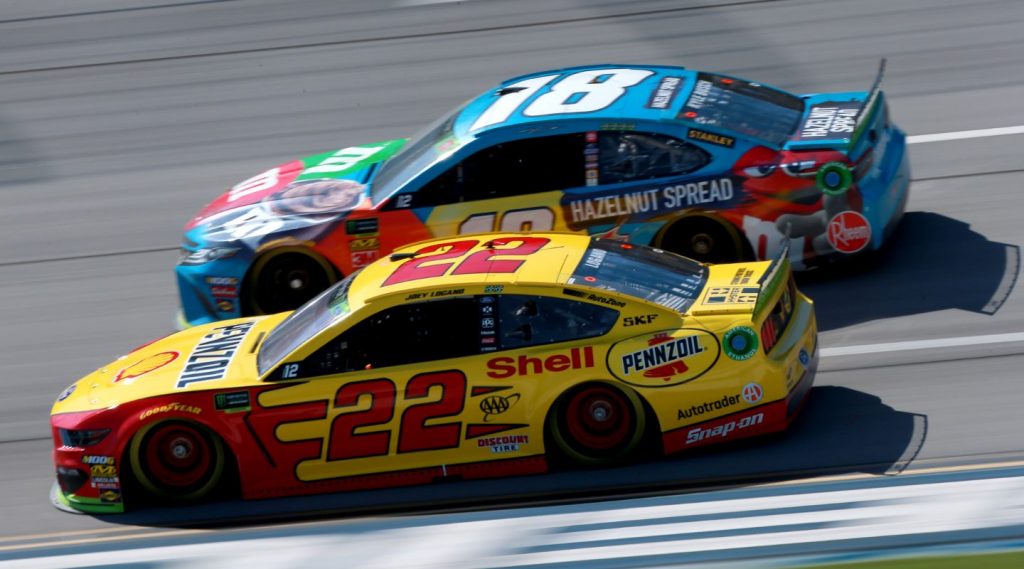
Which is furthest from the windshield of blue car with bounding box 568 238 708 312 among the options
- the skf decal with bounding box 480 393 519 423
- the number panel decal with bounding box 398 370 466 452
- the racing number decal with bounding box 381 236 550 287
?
the number panel decal with bounding box 398 370 466 452

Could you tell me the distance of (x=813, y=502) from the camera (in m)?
5.41

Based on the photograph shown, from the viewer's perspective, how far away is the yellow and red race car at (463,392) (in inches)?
294

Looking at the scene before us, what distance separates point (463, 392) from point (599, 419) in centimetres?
75

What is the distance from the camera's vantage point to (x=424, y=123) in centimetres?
1356

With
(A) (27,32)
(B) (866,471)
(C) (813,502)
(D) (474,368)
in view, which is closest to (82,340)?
(D) (474,368)

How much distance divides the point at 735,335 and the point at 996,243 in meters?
3.68

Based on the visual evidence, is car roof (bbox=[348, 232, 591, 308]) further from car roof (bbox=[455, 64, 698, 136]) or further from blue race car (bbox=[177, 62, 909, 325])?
car roof (bbox=[455, 64, 698, 136])

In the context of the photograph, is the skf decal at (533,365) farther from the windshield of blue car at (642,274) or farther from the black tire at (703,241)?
the black tire at (703,241)

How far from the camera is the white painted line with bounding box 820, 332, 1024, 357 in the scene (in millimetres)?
8766

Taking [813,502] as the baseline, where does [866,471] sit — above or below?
below

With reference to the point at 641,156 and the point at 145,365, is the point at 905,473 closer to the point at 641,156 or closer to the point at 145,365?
the point at 641,156

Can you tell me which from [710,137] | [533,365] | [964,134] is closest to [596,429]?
[533,365]

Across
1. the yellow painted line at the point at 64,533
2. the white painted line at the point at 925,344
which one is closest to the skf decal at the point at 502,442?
the yellow painted line at the point at 64,533

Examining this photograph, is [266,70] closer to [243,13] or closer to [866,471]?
[243,13]
